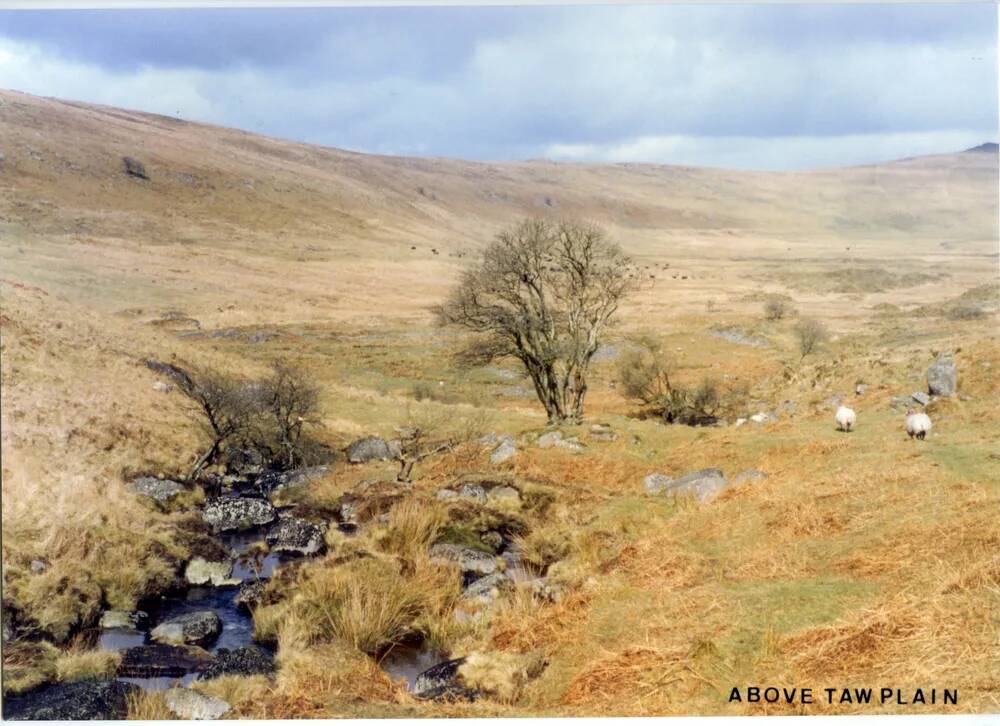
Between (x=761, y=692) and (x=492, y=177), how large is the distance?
591 feet

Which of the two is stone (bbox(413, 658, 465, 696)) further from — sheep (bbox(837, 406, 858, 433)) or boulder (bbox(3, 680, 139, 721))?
sheep (bbox(837, 406, 858, 433))

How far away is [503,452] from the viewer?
65.3 feet

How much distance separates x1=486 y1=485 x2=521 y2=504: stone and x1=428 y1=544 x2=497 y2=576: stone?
2501 mm

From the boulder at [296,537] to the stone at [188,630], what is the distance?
3388 millimetres

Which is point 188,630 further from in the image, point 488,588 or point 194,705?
point 488,588

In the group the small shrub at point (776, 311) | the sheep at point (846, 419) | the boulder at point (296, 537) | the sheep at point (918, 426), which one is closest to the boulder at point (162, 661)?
the boulder at point (296, 537)

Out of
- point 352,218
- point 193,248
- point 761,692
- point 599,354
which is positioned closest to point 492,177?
point 352,218

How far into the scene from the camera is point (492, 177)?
18162 cm

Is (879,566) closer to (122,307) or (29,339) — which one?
(29,339)

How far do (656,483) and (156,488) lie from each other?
11.4 m

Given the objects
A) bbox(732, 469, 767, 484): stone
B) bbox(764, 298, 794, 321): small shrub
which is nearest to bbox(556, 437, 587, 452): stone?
bbox(732, 469, 767, 484): stone

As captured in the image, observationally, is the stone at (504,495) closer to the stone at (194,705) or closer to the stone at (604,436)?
the stone at (604,436)

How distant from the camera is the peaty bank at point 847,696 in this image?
752 centimetres

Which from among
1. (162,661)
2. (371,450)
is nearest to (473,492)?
(371,450)
